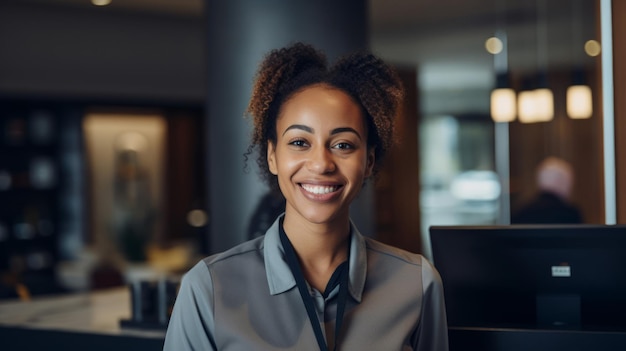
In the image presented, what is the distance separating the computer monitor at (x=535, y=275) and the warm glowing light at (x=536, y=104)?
16.1ft

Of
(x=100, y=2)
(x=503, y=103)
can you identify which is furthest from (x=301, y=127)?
(x=100, y=2)

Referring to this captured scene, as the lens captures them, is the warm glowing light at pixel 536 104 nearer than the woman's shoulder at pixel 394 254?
No

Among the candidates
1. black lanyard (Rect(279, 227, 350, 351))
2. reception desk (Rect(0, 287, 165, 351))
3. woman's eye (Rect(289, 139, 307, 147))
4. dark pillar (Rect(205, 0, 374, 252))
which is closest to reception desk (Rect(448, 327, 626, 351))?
black lanyard (Rect(279, 227, 350, 351))

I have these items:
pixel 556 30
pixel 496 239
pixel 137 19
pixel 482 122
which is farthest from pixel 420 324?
pixel 482 122

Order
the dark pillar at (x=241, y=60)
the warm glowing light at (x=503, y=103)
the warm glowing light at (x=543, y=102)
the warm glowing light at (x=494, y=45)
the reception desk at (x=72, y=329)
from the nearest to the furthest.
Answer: the reception desk at (x=72, y=329), the dark pillar at (x=241, y=60), the warm glowing light at (x=543, y=102), the warm glowing light at (x=503, y=103), the warm glowing light at (x=494, y=45)

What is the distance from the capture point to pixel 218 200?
4.40 m

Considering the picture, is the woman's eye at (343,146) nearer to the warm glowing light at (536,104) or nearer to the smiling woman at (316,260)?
the smiling woman at (316,260)

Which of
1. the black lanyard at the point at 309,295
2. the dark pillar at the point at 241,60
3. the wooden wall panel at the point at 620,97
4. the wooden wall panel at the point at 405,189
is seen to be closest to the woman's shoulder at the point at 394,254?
the black lanyard at the point at 309,295

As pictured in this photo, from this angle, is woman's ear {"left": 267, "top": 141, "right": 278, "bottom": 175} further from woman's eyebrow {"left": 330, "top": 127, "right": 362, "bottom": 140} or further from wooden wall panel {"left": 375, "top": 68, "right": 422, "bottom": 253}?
wooden wall panel {"left": 375, "top": 68, "right": 422, "bottom": 253}

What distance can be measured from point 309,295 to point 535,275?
0.61 m

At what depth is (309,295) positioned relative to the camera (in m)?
1.71

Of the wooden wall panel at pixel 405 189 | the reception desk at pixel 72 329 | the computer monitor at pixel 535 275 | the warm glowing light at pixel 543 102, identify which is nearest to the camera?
the computer monitor at pixel 535 275

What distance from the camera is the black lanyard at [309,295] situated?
1679 millimetres

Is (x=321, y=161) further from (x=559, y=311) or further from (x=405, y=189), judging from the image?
(x=405, y=189)
